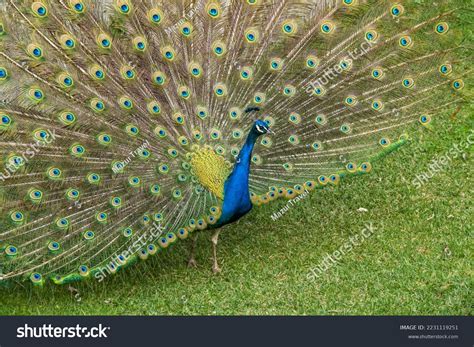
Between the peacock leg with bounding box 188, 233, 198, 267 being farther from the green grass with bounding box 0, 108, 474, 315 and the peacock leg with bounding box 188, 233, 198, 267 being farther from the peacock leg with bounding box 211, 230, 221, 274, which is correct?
the peacock leg with bounding box 211, 230, 221, 274

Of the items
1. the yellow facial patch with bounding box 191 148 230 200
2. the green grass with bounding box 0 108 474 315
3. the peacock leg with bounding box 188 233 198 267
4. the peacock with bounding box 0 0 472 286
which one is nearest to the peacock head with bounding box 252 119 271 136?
the peacock with bounding box 0 0 472 286

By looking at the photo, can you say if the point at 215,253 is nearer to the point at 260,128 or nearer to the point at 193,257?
the point at 193,257

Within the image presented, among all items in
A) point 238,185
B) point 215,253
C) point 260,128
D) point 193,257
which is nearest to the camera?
point 260,128

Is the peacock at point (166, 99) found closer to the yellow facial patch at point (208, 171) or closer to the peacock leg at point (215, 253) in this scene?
the yellow facial patch at point (208, 171)

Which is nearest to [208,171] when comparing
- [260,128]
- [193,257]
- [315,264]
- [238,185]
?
[238,185]

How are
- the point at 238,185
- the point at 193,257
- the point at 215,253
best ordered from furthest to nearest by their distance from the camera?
1. the point at 193,257
2. the point at 215,253
3. the point at 238,185

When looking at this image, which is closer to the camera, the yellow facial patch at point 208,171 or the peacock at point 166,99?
the peacock at point 166,99

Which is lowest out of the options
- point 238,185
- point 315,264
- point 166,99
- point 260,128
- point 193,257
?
point 315,264

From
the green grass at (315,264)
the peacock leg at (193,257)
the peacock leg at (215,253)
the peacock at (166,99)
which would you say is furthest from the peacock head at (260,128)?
the green grass at (315,264)
